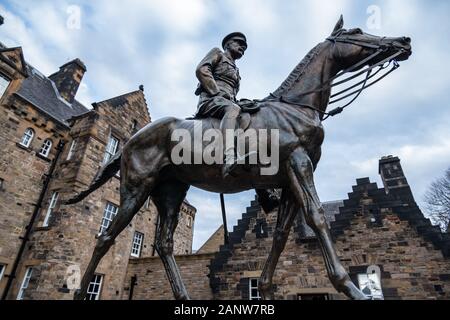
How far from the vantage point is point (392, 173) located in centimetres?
1497

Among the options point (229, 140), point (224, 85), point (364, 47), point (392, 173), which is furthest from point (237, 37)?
point (392, 173)

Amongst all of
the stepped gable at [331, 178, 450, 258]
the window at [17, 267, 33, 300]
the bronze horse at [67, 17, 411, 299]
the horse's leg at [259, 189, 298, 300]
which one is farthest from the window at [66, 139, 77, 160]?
the horse's leg at [259, 189, 298, 300]

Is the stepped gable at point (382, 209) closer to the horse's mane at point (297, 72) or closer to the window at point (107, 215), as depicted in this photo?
the horse's mane at point (297, 72)

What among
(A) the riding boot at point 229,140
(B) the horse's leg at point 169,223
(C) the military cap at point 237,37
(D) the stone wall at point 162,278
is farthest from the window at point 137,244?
(A) the riding boot at point 229,140

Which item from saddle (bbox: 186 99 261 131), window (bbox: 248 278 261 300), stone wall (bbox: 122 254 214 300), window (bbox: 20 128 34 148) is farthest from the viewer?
window (bbox: 20 128 34 148)

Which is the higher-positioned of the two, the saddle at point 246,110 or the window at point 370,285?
the saddle at point 246,110

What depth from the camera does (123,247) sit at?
58.3 feet

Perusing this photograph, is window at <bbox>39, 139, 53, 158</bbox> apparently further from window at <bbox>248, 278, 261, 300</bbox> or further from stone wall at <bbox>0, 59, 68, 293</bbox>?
window at <bbox>248, 278, 261, 300</bbox>

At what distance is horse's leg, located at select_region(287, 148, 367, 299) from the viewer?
262 cm

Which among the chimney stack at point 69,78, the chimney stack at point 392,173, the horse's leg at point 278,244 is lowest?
the horse's leg at point 278,244

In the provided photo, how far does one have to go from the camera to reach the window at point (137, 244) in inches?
773

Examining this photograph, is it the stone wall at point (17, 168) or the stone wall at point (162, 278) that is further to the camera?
the stone wall at point (162, 278)

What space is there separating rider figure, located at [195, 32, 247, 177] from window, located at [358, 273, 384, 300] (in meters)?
10.4

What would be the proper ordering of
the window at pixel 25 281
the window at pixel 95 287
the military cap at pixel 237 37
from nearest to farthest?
the military cap at pixel 237 37 < the window at pixel 25 281 < the window at pixel 95 287
